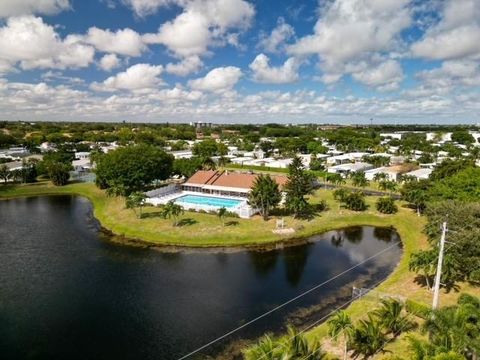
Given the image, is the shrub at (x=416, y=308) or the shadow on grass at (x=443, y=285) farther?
the shadow on grass at (x=443, y=285)

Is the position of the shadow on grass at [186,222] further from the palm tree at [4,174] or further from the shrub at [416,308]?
the palm tree at [4,174]

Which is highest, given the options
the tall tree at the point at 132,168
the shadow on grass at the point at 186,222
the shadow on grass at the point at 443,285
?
the tall tree at the point at 132,168

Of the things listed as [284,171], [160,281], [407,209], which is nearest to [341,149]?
[284,171]

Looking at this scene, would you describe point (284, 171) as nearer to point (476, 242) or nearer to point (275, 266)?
point (275, 266)

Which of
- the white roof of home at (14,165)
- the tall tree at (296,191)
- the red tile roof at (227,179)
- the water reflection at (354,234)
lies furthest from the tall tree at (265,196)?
the white roof of home at (14,165)

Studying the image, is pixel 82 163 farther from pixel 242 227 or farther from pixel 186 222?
pixel 242 227

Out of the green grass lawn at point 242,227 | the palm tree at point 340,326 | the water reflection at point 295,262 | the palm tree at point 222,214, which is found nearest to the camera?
the palm tree at point 340,326
